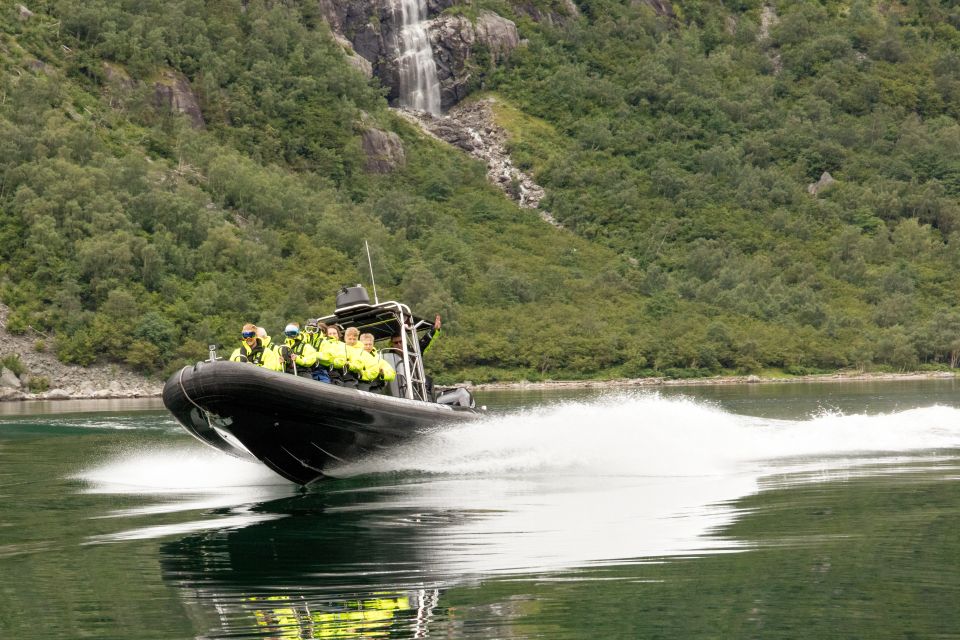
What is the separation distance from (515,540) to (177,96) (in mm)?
120228

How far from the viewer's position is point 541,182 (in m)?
144

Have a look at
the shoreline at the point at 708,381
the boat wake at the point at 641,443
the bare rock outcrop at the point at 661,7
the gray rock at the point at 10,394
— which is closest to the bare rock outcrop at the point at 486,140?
the bare rock outcrop at the point at 661,7

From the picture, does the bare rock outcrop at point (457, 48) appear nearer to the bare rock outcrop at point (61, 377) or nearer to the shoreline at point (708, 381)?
the shoreline at point (708, 381)

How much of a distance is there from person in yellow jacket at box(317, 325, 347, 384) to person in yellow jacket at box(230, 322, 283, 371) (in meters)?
0.54

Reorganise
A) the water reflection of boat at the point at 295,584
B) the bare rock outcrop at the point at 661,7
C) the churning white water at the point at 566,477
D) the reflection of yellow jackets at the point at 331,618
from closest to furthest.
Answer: the reflection of yellow jackets at the point at 331,618 < the water reflection of boat at the point at 295,584 < the churning white water at the point at 566,477 < the bare rock outcrop at the point at 661,7

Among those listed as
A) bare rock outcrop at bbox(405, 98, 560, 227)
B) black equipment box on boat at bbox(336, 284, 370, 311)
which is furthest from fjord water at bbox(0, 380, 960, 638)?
bare rock outcrop at bbox(405, 98, 560, 227)

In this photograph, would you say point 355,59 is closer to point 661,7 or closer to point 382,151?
point 382,151

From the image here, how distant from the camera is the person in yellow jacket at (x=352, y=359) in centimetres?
1700

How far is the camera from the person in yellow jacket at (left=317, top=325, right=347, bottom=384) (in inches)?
659

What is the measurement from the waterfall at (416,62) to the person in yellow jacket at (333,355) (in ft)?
438

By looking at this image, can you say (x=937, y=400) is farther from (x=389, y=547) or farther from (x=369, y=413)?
(x=389, y=547)

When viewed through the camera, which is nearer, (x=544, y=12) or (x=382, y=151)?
(x=382, y=151)

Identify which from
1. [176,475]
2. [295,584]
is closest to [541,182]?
[176,475]

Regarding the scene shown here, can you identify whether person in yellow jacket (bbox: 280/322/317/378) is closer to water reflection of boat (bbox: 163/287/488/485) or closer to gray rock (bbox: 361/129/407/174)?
water reflection of boat (bbox: 163/287/488/485)
